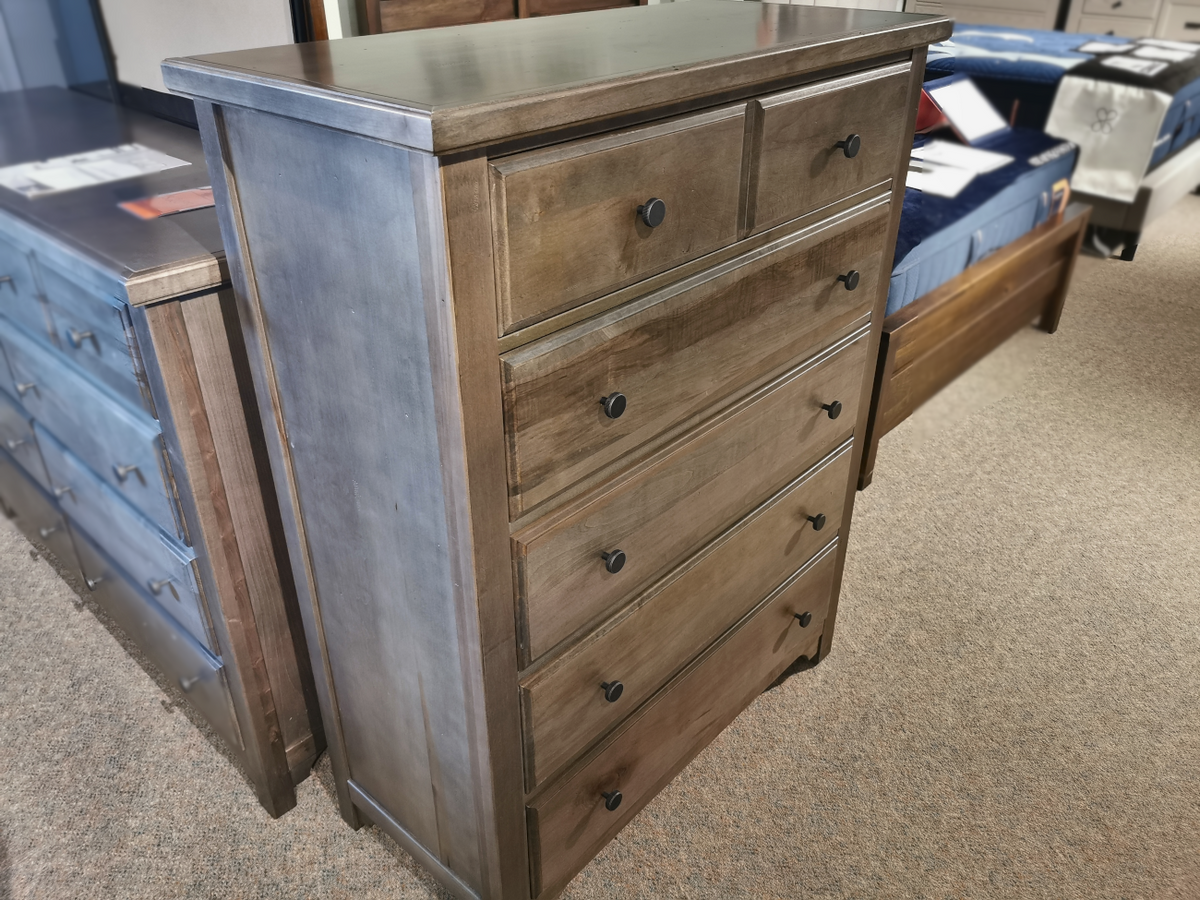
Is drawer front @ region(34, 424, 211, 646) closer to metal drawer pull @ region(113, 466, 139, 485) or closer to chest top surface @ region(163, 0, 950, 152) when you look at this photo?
metal drawer pull @ region(113, 466, 139, 485)

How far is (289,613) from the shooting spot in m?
1.55

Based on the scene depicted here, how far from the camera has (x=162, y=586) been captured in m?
1.58

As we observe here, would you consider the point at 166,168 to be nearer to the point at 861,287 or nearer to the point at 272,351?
the point at 272,351

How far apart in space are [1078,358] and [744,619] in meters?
2.27

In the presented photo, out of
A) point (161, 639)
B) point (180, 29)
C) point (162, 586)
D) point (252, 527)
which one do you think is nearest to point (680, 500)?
point (252, 527)

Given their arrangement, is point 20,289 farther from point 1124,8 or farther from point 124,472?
point 1124,8

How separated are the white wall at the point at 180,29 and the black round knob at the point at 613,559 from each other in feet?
3.70

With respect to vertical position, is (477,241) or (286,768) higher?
(477,241)

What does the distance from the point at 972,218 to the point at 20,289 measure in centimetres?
247

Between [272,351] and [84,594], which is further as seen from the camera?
[84,594]

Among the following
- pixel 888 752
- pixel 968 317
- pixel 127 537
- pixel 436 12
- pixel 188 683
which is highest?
pixel 436 12

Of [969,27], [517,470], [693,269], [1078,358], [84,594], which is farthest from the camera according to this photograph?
[969,27]

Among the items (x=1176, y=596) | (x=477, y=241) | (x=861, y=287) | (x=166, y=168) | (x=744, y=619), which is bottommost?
(x=1176, y=596)

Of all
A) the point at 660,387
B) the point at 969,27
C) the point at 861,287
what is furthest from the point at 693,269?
the point at 969,27
